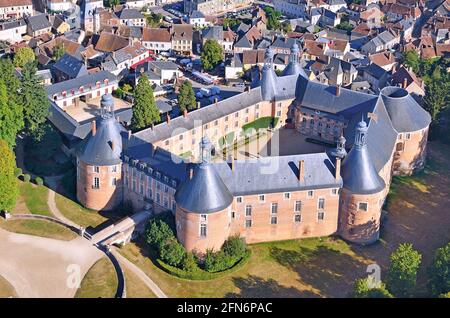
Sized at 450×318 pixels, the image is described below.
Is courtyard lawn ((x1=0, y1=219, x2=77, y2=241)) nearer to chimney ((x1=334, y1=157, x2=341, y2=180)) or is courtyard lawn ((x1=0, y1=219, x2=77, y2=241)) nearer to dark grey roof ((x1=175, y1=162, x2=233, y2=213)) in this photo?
dark grey roof ((x1=175, y1=162, x2=233, y2=213))

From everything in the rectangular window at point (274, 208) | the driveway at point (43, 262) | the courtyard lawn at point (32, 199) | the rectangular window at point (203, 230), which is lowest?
the driveway at point (43, 262)

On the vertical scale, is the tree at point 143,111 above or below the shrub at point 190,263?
above

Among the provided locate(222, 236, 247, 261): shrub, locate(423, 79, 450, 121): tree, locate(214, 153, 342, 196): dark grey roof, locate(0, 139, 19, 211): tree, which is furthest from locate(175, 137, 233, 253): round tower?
locate(423, 79, 450, 121): tree

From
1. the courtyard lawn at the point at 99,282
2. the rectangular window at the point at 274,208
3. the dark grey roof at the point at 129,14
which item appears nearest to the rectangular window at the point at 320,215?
the rectangular window at the point at 274,208

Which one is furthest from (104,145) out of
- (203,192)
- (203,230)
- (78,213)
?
(203,230)

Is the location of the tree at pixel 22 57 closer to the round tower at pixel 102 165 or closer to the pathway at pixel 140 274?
the round tower at pixel 102 165

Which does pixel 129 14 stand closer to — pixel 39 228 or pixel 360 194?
pixel 39 228

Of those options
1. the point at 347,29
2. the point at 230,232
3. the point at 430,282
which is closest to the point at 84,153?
the point at 230,232
